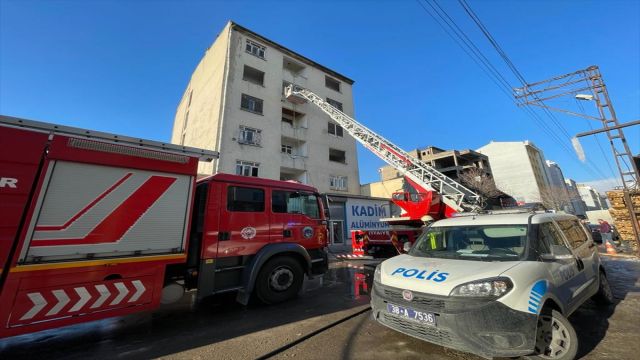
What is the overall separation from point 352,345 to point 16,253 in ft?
15.0

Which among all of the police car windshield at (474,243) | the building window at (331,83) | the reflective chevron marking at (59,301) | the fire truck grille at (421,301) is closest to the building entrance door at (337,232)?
the building window at (331,83)

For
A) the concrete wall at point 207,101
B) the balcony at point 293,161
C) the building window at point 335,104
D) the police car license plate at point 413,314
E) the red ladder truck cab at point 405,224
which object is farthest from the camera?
the building window at point 335,104

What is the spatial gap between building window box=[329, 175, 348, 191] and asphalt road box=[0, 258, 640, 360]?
1611cm

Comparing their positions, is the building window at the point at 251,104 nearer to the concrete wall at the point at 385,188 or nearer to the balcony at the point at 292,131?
the balcony at the point at 292,131

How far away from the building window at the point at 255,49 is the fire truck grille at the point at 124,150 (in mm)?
18849

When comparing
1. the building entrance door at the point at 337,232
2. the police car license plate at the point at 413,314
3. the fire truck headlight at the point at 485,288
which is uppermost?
the building entrance door at the point at 337,232

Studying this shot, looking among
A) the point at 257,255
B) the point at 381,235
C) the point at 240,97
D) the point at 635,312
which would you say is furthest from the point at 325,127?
the point at 635,312

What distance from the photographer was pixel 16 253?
330cm

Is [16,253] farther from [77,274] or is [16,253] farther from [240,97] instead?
[240,97]

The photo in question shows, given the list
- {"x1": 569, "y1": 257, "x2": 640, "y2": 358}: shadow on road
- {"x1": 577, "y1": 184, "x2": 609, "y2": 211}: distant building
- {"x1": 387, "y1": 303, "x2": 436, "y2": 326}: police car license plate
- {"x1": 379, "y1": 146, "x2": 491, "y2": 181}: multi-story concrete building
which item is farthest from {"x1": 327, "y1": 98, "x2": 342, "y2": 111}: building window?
{"x1": 577, "y1": 184, "x2": 609, "y2": 211}: distant building

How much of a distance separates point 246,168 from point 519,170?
56.4 metres

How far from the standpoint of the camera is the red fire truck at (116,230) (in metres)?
3.37

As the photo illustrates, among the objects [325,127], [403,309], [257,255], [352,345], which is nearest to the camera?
[403,309]

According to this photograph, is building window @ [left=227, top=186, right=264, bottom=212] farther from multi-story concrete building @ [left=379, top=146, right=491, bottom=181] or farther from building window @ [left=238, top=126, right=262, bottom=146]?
multi-story concrete building @ [left=379, top=146, right=491, bottom=181]
